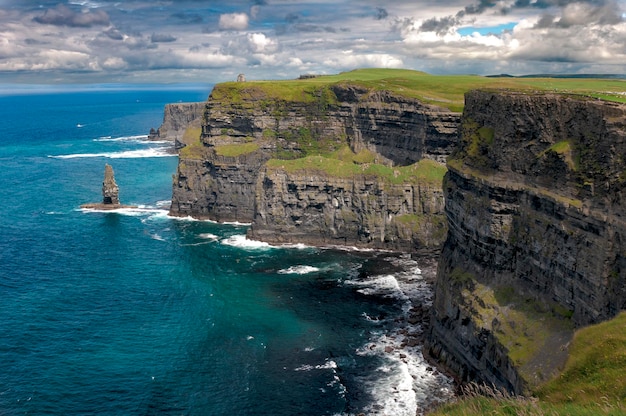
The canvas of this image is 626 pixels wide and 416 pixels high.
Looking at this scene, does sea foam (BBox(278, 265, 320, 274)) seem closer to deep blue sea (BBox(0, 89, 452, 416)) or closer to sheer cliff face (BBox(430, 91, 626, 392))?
deep blue sea (BBox(0, 89, 452, 416))

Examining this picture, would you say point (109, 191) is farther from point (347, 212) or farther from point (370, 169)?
point (370, 169)

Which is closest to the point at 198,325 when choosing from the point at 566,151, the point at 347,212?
the point at 347,212

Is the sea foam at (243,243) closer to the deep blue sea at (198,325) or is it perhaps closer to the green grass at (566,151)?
the deep blue sea at (198,325)

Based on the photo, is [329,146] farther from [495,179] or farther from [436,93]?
[495,179]

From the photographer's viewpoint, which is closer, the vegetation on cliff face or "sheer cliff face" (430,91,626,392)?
"sheer cliff face" (430,91,626,392)

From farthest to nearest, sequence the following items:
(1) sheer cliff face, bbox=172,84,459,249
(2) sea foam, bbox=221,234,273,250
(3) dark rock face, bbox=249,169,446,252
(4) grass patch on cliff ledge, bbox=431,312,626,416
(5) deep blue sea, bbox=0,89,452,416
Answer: (2) sea foam, bbox=221,234,273,250 → (1) sheer cliff face, bbox=172,84,459,249 → (3) dark rock face, bbox=249,169,446,252 → (5) deep blue sea, bbox=0,89,452,416 → (4) grass patch on cliff ledge, bbox=431,312,626,416

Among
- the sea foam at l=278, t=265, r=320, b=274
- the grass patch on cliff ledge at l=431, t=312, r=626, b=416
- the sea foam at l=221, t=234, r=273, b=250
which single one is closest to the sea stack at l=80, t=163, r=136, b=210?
the sea foam at l=221, t=234, r=273, b=250

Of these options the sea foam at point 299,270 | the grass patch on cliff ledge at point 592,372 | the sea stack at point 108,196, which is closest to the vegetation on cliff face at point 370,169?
the sea foam at point 299,270
